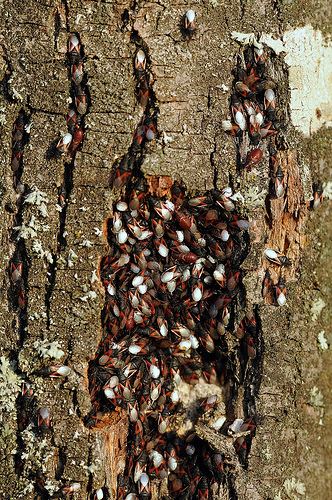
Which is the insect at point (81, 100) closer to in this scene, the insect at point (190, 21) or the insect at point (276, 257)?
the insect at point (190, 21)

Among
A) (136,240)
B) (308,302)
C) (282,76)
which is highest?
(282,76)

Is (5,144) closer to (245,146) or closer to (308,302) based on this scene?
(245,146)

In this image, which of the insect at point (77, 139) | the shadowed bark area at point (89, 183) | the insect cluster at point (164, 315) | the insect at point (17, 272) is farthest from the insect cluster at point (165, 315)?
the insect at point (17, 272)

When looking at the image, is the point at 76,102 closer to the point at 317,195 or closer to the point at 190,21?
the point at 190,21

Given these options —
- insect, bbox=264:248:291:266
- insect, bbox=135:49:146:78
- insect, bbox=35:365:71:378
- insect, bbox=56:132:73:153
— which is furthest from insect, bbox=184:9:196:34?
insect, bbox=35:365:71:378

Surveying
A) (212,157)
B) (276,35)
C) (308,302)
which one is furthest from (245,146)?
(308,302)

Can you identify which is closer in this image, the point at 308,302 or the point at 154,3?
the point at 154,3

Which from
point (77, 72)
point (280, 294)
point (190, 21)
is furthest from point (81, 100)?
point (280, 294)
